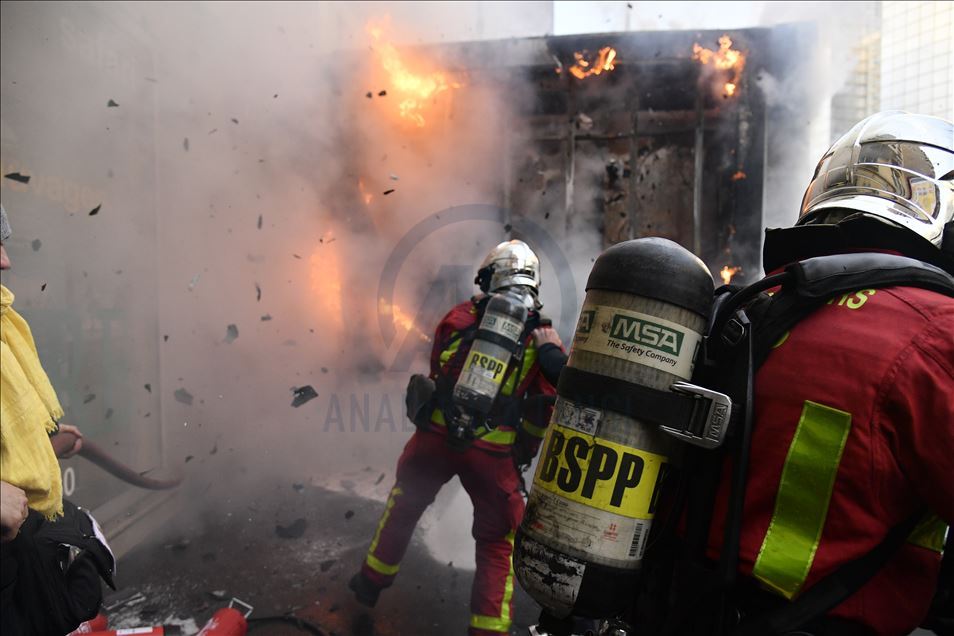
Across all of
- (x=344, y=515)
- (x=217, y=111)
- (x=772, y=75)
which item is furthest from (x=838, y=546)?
(x=217, y=111)

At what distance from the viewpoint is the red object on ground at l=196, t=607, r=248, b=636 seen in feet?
7.91

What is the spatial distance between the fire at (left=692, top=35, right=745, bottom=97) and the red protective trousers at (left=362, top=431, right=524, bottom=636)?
4.23 metres

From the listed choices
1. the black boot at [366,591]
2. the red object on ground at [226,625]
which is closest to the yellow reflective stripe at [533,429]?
the black boot at [366,591]

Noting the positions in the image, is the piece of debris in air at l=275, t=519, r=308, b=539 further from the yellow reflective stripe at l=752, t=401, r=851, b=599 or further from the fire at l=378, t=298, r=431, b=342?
the yellow reflective stripe at l=752, t=401, r=851, b=599

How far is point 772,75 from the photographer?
5.10 m

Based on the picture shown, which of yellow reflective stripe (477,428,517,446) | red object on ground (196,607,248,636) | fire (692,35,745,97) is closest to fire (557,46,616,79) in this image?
fire (692,35,745,97)

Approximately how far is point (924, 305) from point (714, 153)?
471 cm

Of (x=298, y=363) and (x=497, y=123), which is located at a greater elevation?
(x=497, y=123)

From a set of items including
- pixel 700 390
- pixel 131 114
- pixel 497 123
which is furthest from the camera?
pixel 497 123

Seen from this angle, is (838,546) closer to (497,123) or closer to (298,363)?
(497,123)

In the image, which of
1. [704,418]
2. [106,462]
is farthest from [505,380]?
[106,462]

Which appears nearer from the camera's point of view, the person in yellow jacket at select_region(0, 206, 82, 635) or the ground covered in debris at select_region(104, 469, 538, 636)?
the person in yellow jacket at select_region(0, 206, 82, 635)

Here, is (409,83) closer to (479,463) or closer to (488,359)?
(488,359)

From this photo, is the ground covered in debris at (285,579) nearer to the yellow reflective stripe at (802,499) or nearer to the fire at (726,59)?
the yellow reflective stripe at (802,499)
